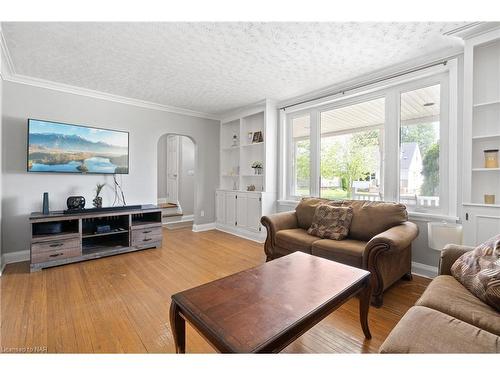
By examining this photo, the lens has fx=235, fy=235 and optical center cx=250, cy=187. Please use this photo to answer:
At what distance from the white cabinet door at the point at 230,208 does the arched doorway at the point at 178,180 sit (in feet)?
4.44

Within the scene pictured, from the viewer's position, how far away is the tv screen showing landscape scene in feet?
10.5

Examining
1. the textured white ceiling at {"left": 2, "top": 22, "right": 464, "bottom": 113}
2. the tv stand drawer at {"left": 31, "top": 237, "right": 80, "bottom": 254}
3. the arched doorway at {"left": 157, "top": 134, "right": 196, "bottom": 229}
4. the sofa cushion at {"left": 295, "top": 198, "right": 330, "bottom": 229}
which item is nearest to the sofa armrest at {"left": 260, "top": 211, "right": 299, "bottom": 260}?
the sofa cushion at {"left": 295, "top": 198, "right": 330, "bottom": 229}

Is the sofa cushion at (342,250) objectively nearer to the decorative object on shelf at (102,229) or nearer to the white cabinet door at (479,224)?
the white cabinet door at (479,224)

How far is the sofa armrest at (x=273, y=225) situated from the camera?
310 cm

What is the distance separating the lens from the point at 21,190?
3227mm

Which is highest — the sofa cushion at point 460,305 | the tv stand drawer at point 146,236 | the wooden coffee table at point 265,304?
the wooden coffee table at point 265,304

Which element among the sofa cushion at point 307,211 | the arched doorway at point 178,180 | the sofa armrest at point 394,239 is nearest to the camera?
the sofa armrest at point 394,239

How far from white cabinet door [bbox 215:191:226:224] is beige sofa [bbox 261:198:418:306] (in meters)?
2.11

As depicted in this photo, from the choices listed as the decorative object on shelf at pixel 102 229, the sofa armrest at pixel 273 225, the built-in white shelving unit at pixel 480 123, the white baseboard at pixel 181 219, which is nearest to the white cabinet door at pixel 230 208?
the white baseboard at pixel 181 219

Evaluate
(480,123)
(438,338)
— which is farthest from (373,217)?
(438,338)

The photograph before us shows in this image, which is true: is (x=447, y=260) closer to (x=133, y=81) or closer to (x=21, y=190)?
(x=133, y=81)

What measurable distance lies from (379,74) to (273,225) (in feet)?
7.89

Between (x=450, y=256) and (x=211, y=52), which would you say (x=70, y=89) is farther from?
(x=450, y=256)
